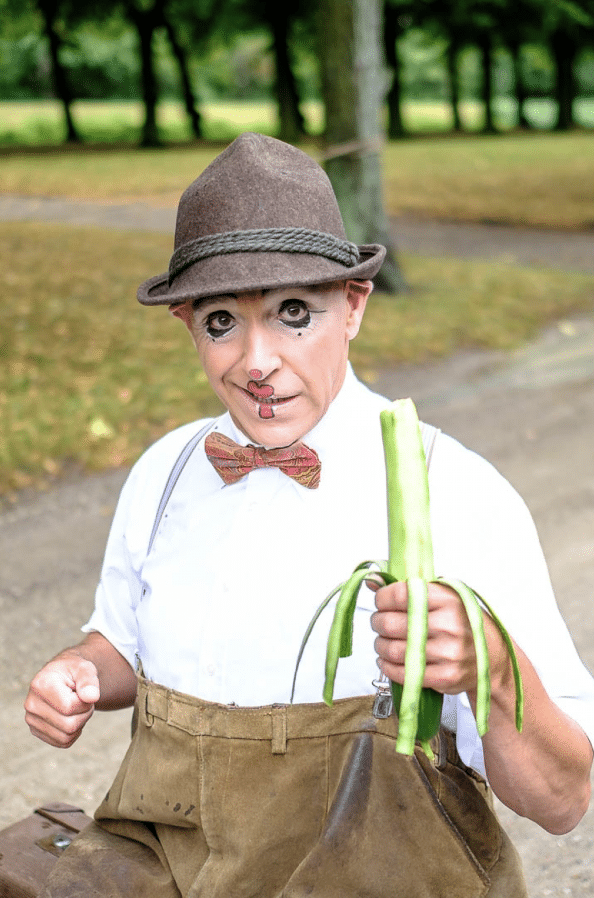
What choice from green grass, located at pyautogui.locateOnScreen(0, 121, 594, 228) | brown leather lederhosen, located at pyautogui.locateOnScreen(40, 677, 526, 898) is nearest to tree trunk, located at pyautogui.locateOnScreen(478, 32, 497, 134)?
green grass, located at pyautogui.locateOnScreen(0, 121, 594, 228)

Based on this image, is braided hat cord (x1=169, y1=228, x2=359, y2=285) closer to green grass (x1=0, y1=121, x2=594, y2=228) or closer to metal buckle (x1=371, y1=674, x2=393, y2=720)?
metal buckle (x1=371, y1=674, x2=393, y2=720)

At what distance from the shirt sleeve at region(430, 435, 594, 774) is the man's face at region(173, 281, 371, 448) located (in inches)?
10.2

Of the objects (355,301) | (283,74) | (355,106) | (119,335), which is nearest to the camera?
(355,301)

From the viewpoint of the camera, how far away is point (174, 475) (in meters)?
2.12

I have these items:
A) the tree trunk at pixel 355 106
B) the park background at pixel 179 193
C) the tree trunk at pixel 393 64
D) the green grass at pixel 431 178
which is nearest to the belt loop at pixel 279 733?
the park background at pixel 179 193

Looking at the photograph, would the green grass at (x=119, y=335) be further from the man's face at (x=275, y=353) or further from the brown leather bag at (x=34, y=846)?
the man's face at (x=275, y=353)

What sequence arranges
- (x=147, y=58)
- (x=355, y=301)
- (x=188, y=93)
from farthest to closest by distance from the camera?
(x=188, y=93)
(x=147, y=58)
(x=355, y=301)

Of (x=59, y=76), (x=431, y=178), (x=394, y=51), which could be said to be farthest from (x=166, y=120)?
(x=431, y=178)

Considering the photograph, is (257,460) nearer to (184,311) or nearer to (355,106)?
(184,311)

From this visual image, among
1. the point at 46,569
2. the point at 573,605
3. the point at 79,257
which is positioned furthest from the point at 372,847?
the point at 79,257

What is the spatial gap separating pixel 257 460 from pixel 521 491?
4.19 m

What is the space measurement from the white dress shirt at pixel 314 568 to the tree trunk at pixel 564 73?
38660 millimetres

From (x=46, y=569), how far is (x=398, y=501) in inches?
150

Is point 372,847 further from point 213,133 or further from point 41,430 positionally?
point 213,133
